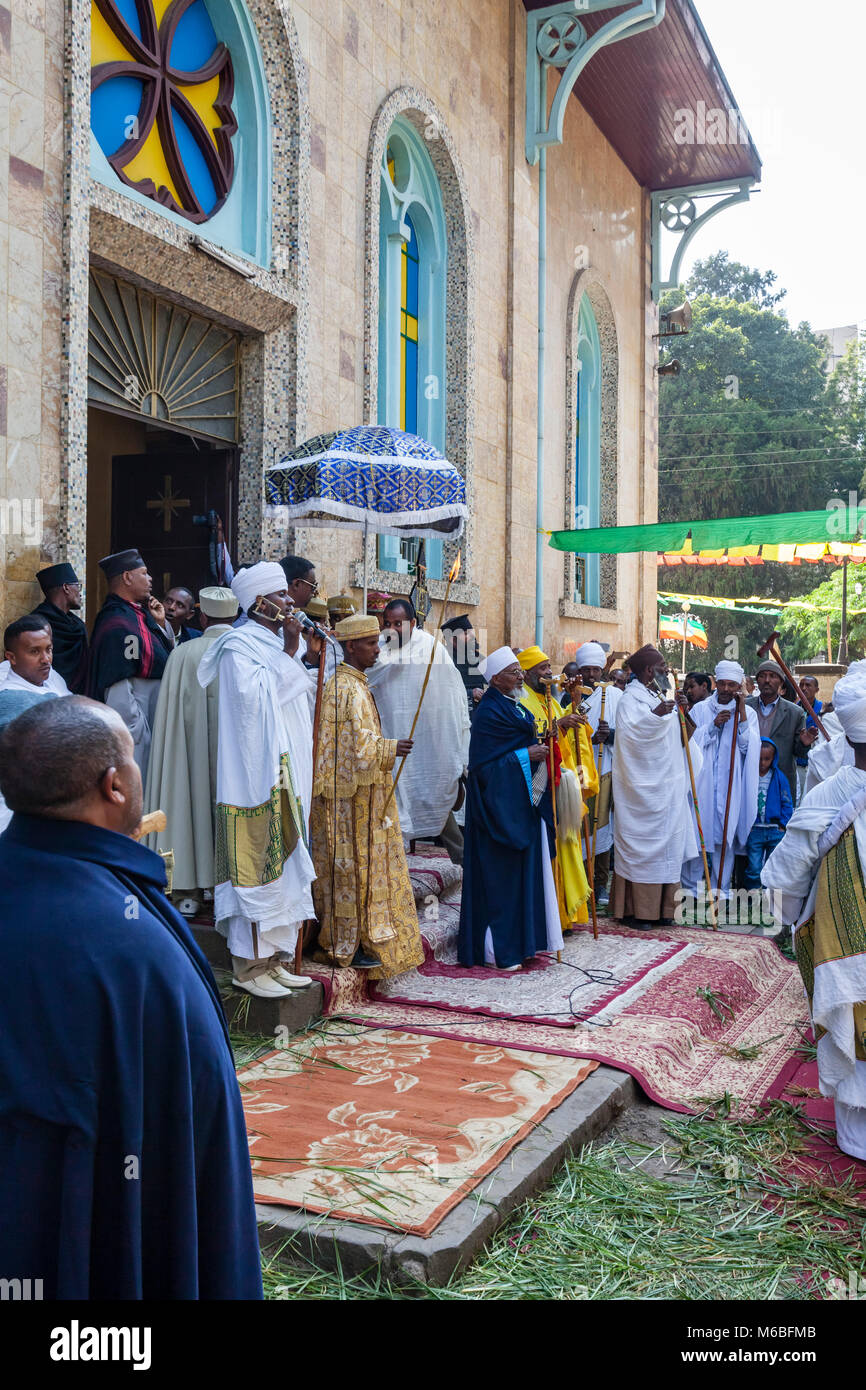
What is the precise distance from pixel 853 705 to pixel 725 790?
15.0 ft

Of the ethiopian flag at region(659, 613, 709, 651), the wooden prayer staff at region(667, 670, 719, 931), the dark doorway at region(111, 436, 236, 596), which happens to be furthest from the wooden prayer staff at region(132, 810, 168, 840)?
the ethiopian flag at region(659, 613, 709, 651)

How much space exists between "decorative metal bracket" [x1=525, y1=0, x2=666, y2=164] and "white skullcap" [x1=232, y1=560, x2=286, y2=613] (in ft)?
28.3

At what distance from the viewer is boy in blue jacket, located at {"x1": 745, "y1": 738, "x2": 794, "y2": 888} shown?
857 centimetres

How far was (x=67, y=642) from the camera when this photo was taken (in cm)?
530

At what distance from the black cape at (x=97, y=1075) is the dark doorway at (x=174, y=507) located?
5.87 metres

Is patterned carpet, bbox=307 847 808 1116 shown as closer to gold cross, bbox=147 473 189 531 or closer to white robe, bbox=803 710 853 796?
white robe, bbox=803 710 853 796

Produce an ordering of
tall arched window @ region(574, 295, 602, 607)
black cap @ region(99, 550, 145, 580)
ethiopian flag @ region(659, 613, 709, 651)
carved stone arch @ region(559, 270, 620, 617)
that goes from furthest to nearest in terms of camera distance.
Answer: ethiopian flag @ region(659, 613, 709, 651) < tall arched window @ region(574, 295, 602, 607) < carved stone arch @ region(559, 270, 620, 617) < black cap @ region(99, 550, 145, 580)

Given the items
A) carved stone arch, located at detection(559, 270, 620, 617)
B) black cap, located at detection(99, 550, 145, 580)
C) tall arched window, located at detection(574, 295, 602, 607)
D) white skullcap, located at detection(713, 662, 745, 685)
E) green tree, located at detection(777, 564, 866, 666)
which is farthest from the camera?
green tree, located at detection(777, 564, 866, 666)

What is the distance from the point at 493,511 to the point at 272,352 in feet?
13.2

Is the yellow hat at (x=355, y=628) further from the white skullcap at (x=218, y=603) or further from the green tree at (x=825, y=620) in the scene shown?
the green tree at (x=825, y=620)

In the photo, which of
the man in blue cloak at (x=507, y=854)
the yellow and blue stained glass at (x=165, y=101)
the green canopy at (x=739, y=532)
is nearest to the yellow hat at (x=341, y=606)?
the man in blue cloak at (x=507, y=854)

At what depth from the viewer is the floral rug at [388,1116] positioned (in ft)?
11.3

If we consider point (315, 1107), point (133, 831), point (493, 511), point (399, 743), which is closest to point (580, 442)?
point (493, 511)

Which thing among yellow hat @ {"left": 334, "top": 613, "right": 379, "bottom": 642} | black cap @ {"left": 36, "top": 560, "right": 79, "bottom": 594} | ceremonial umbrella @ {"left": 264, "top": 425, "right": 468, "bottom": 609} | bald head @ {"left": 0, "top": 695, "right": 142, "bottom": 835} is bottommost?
bald head @ {"left": 0, "top": 695, "right": 142, "bottom": 835}
